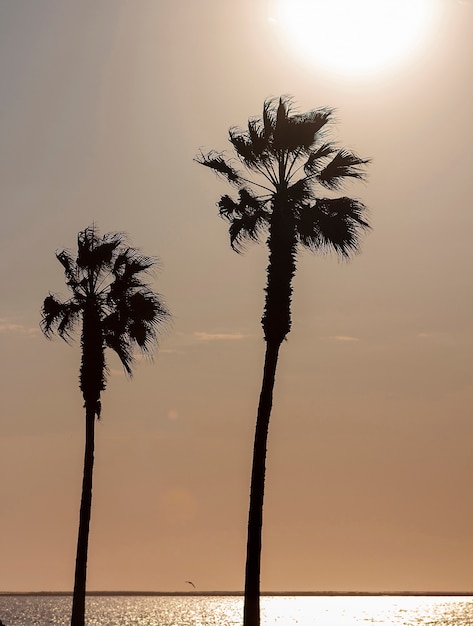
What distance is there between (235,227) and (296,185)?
2603 millimetres

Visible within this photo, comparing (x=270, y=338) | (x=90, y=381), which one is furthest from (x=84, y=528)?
(x=270, y=338)

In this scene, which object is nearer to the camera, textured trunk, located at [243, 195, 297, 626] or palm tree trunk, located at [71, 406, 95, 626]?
textured trunk, located at [243, 195, 297, 626]

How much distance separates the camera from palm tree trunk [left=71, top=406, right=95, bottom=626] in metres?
47.9

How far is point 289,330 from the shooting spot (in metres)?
43.0

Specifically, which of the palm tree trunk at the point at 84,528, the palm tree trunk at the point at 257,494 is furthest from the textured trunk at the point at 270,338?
the palm tree trunk at the point at 84,528

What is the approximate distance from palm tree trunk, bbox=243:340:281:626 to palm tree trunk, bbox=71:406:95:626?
10.2 meters

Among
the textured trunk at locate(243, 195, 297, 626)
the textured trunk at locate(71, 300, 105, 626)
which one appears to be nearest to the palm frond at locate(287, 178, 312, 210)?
the textured trunk at locate(243, 195, 297, 626)

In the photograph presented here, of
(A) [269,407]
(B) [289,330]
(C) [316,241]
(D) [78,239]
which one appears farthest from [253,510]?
(D) [78,239]

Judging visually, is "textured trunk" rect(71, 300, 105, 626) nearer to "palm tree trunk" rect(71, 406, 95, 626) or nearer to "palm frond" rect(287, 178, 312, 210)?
"palm tree trunk" rect(71, 406, 95, 626)

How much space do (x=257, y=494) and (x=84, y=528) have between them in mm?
11170

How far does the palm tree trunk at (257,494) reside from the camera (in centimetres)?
3956

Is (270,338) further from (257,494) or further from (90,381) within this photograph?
(90,381)

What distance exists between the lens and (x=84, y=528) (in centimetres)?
4934

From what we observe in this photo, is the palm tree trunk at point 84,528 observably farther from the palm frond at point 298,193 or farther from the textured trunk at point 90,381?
the palm frond at point 298,193
